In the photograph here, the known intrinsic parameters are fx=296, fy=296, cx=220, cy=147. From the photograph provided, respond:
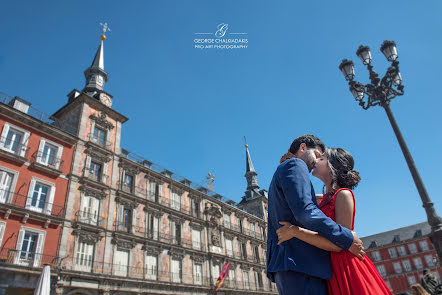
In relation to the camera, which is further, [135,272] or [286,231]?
[135,272]

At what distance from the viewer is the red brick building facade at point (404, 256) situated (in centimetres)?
4691

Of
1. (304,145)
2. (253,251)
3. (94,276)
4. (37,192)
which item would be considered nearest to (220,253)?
(253,251)

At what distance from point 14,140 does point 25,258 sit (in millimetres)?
7262

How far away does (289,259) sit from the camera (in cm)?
208

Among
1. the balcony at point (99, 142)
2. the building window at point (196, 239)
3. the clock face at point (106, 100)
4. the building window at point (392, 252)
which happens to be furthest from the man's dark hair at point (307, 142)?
the building window at point (392, 252)

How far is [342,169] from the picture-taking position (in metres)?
2.58

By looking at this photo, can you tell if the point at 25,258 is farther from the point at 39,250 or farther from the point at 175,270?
the point at 175,270

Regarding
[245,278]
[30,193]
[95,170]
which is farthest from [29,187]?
[245,278]

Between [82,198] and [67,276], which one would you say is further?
[82,198]

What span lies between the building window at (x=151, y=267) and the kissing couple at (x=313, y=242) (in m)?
23.2

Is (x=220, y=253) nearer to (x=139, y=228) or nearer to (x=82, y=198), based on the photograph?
(x=139, y=228)

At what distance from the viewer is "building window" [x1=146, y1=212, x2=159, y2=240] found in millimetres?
24675

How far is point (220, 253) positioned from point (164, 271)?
7.94 metres

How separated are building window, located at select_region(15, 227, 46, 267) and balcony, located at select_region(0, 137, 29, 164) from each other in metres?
4.21
